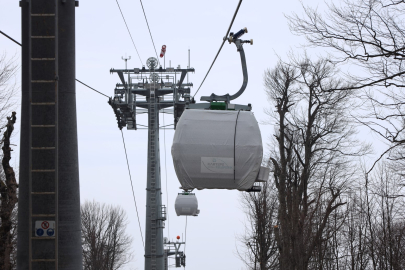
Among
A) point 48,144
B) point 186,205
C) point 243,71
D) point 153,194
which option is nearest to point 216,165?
point 243,71

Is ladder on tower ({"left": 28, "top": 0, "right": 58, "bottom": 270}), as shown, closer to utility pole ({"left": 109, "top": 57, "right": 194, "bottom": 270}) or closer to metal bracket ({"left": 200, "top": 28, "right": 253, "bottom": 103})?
metal bracket ({"left": 200, "top": 28, "right": 253, "bottom": 103})

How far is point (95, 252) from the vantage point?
5200 centimetres

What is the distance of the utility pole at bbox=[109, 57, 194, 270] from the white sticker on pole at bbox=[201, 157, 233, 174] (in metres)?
30.8

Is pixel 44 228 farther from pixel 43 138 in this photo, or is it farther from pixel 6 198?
pixel 6 198

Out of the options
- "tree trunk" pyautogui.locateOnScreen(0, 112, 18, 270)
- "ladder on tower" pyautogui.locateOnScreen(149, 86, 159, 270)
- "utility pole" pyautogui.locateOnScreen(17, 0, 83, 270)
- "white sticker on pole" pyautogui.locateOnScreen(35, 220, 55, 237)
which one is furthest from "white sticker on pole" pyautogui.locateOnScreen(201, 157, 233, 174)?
"ladder on tower" pyautogui.locateOnScreen(149, 86, 159, 270)

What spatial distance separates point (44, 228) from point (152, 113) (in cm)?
3466

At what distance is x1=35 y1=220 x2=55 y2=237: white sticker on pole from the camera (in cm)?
810

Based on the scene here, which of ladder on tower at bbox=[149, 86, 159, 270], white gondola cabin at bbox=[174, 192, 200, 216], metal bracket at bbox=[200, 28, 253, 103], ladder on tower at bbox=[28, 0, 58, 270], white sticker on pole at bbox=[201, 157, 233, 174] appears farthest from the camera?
ladder on tower at bbox=[149, 86, 159, 270]

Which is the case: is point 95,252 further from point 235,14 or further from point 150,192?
point 235,14

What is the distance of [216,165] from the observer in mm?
8500

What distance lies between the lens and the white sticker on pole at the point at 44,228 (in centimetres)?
810

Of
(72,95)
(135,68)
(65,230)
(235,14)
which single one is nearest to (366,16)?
(235,14)

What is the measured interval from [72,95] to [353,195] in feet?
70.9

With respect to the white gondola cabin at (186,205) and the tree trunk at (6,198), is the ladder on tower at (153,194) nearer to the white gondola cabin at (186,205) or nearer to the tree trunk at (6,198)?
the white gondola cabin at (186,205)
